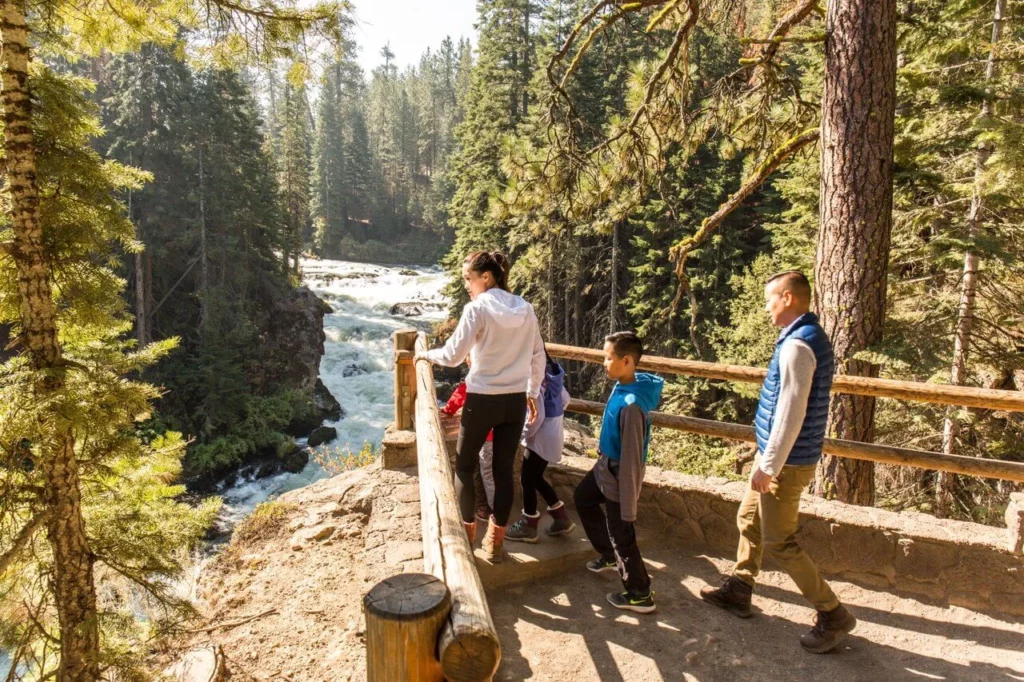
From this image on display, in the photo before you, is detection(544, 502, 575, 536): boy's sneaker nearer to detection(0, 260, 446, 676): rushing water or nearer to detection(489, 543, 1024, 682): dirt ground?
detection(489, 543, 1024, 682): dirt ground

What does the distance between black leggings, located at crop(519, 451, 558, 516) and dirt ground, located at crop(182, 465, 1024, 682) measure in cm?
56

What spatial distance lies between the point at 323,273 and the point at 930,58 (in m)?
40.1

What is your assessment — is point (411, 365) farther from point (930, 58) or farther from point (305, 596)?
point (930, 58)

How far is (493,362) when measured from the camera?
3.78 metres

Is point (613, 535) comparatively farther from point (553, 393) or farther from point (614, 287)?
point (614, 287)

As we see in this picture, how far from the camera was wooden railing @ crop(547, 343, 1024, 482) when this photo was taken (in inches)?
164

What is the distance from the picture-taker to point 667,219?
22500mm

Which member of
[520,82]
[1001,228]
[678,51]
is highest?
[520,82]

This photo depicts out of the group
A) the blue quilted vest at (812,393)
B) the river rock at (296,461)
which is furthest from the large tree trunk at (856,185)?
the river rock at (296,461)

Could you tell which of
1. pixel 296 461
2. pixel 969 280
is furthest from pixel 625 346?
pixel 296 461

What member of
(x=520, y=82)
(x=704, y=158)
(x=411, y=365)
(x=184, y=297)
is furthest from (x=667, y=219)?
(x=184, y=297)

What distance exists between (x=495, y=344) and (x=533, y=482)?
1358mm

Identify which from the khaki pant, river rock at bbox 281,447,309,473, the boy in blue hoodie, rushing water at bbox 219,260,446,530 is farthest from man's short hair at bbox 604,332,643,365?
river rock at bbox 281,447,309,473

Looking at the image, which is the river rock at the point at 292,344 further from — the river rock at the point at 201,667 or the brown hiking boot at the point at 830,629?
the brown hiking boot at the point at 830,629
